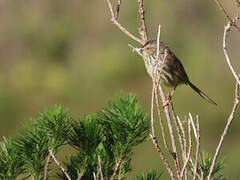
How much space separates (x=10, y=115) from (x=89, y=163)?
4.96 m

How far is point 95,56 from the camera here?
323 inches

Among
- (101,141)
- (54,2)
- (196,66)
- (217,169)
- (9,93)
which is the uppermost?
(54,2)

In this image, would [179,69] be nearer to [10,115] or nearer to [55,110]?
[55,110]

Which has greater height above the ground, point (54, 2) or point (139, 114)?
point (54, 2)

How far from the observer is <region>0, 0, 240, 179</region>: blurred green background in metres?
6.81

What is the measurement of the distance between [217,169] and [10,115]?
16.4 ft

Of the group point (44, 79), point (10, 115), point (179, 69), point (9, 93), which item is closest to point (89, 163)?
point (179, 69)

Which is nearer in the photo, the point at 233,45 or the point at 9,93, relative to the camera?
the point at 9,93

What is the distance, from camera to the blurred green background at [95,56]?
22.4 ft

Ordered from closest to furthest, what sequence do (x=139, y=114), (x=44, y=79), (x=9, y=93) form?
(x=139, y=114) → (x=9, y=93) → (x=44, y=79)

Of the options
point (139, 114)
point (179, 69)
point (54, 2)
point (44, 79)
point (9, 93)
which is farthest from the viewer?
point (54, 2)

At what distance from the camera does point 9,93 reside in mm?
7465

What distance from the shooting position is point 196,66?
762cm

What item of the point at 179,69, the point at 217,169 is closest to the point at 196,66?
the point at 179,69
